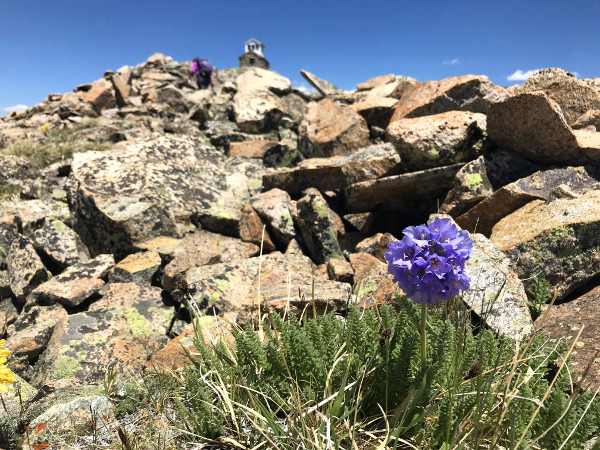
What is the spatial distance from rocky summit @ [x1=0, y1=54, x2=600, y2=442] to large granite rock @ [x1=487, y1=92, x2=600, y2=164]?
0.06 feet

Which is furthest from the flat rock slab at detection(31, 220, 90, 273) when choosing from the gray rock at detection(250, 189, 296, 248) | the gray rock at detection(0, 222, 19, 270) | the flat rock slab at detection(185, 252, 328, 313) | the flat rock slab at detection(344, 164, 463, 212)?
the flat rock slab at detection(344, 164, 463, 212)

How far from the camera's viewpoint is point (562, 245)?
3.97 metres

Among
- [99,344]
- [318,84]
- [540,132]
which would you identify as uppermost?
[318,84]

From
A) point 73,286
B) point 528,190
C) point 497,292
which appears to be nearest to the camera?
point 497,292

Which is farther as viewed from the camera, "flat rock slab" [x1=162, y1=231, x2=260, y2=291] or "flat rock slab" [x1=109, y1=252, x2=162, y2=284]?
"flat rock slab" [x1=109, y1=252, x2=162, y2=284]

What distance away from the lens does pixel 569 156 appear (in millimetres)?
5090

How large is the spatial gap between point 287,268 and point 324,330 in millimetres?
2530

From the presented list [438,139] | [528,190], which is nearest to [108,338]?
[438,139]

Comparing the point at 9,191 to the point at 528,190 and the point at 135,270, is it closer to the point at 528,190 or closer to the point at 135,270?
the point at 135,270

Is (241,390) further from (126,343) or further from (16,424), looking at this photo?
(126,343)

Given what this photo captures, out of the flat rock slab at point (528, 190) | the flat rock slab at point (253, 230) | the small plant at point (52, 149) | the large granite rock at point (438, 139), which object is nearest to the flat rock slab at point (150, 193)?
the flat rock slab at point (253, 230)

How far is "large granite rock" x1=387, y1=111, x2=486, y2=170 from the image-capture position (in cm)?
555

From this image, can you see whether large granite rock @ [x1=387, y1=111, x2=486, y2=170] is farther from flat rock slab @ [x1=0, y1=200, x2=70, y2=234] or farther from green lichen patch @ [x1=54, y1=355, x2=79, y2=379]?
flat rock slab @ [x1=0, y1=200, x2=70, y2=234]

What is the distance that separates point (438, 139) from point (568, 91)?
6.43 feet
